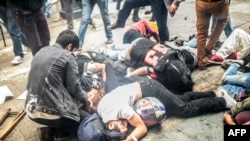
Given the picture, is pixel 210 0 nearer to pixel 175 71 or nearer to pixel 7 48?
pixel 175 71

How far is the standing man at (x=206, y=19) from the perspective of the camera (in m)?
4.34

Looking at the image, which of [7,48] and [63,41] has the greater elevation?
[63,41]

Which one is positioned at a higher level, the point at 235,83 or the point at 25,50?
the point at 25,50

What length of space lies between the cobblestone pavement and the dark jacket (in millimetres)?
712

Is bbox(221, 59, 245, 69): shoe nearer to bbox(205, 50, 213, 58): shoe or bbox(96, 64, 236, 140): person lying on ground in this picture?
bbox(205, 50, 213, 58): shoe

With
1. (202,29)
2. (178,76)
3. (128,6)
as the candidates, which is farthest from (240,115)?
(128,6)

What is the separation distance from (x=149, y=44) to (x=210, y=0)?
1.24m

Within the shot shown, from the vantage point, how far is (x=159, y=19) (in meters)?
5.24

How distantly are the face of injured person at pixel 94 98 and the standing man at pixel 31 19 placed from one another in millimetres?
1527

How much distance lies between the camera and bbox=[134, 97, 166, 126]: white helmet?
350 cm

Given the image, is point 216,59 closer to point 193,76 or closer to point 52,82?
point 193,76

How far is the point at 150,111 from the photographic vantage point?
3.50m

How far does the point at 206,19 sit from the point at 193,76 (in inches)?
40.7

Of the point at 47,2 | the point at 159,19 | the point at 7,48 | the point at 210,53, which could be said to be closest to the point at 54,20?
the point at 47,2
